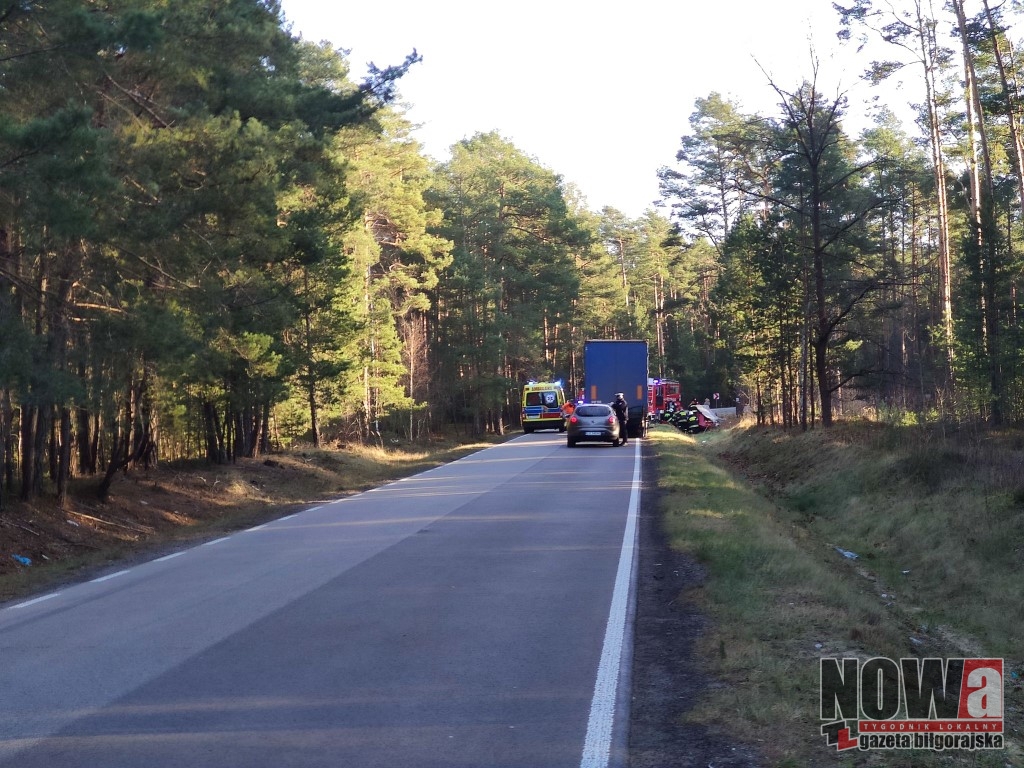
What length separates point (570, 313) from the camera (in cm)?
6806

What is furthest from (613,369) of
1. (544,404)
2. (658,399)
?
(658,399)

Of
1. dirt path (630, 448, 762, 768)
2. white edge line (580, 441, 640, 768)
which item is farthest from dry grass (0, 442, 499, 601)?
dirt path (630, 448, 762, 768)

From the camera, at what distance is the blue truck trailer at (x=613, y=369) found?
39.8 metres

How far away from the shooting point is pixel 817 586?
1037 centimetres

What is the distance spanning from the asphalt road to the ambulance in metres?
38.4

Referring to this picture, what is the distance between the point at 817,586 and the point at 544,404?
42.9 m

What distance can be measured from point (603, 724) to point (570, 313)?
62.5 meters

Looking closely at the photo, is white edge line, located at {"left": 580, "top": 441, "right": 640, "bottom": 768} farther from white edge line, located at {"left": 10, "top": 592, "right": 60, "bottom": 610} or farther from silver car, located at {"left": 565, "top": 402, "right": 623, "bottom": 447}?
silver car, located at {"left": 565, "top": 402, "right": 623, "bottom": 447}

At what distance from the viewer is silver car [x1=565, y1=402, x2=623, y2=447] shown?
35.6 meters

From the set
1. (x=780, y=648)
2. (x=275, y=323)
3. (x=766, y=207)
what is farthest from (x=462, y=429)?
(x=780, y=648)

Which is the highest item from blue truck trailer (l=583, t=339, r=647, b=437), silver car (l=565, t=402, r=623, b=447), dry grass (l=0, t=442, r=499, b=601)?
blue truck trailer (l=583, t=339, r=647, b=437)

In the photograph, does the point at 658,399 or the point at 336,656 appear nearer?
the point at 336,656

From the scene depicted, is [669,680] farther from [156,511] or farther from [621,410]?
[621,410]

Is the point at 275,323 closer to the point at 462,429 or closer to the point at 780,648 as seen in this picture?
the point at 780,648
